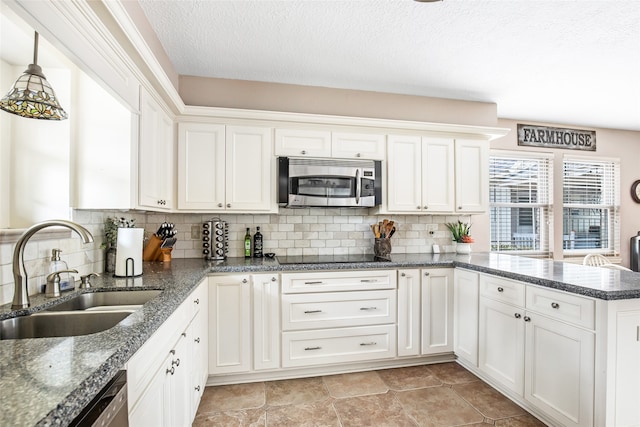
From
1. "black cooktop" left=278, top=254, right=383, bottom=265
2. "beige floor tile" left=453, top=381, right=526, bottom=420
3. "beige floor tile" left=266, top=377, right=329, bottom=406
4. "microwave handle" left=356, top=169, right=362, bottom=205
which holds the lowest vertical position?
"beige floor tile" left=266, top=377, right=329, bottom=406

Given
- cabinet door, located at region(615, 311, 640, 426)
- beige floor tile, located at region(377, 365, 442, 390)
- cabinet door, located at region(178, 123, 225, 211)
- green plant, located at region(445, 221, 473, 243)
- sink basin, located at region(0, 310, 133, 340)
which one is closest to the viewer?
sink basin, located at region(0, 310, 133, 340)

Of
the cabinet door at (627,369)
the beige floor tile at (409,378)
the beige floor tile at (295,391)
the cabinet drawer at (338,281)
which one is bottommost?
the beige floor tile at (409,378)

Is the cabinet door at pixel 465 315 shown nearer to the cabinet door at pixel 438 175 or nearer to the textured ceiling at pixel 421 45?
the cabinet door at pixel 438 175

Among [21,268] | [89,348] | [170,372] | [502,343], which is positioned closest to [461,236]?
[502,343]

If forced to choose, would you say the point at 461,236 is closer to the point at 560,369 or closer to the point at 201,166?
the point at 560,369

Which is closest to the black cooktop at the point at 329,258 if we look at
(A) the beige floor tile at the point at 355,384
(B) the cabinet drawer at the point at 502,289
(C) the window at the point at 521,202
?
(B) the cabinet drawer at the point at 502,289

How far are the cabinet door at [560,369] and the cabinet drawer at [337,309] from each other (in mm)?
990

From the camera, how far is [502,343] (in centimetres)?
227

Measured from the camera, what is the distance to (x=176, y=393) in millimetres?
1495

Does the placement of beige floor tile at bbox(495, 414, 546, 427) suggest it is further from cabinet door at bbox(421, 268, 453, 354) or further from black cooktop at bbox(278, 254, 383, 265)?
black cooktop at bbox(278, 254, 383, 265)

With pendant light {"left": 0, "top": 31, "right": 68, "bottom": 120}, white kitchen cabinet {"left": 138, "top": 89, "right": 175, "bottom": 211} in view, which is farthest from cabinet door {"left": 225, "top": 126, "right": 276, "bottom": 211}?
pendant light {"left": 0, "top": 31, "right": 68, "bottom": 120}

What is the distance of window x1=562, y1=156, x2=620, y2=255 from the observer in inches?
169

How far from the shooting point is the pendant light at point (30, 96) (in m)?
1.27

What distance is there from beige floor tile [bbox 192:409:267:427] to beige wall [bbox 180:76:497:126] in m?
2.46
